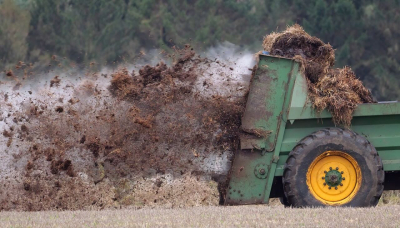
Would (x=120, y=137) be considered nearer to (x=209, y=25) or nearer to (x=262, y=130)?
(x=262, y=130)

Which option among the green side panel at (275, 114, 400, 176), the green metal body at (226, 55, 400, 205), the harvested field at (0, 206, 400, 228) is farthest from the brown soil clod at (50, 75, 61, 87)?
the green side panel at (275, 114, 400, 176)

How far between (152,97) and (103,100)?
0.66m

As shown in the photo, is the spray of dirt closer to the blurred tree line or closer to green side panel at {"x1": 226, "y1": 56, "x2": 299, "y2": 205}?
green side panel at {"x1": 226, "y1": 56, "x2": 299, "y2": 205}

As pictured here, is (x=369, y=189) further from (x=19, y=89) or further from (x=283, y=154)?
(x=19, y=89)

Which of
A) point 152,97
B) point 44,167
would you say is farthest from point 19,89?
point 152,97

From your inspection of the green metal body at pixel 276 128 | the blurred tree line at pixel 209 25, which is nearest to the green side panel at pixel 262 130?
the green metal body at pixel 276 128

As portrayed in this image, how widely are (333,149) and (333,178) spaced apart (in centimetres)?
37

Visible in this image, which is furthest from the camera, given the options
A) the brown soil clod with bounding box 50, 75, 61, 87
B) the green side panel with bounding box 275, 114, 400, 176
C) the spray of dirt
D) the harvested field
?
the brown soil clod with bounding box 50, 75, 61, 87

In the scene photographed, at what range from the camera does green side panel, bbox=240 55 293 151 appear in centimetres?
874

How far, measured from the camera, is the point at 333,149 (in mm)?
8602

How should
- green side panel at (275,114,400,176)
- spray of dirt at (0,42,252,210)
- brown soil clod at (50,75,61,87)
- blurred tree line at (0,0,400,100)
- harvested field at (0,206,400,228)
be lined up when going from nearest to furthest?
harvested field at (0,206,400,228) → green side panel at (275,114,400,176) → spray of dirt at (0,42,252,210) → brown soil clod at (50,75,61,87) → blurred tree line at (0,0,400,100)

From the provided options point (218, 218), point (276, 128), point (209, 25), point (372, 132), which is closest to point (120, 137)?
point (276, 128)

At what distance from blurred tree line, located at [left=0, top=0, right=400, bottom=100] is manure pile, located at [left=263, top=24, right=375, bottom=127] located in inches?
583

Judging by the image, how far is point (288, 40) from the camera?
9305mm
